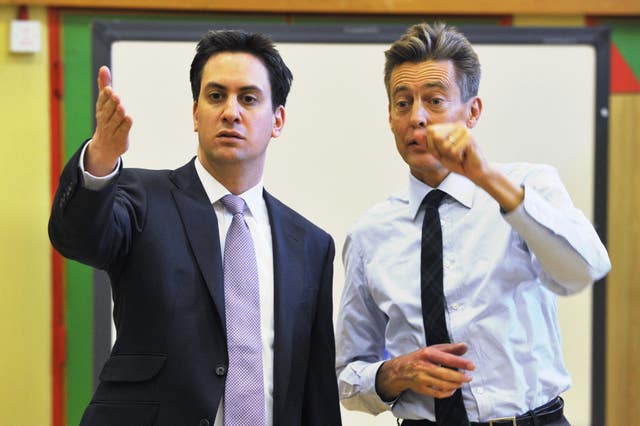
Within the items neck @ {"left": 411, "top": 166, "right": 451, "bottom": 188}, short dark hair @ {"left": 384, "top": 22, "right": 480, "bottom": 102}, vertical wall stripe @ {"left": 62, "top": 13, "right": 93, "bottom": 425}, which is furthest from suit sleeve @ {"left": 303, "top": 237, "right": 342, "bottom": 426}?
vertical wall stripe @ {"left": 62, "top": 13, "right": 93, "bottom": 425}

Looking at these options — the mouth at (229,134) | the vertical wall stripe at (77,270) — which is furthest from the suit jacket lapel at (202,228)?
the vertical wall stripe at (77,270)

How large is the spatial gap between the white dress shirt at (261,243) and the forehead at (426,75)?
1.41 ft

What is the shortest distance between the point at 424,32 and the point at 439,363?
0.80 metres

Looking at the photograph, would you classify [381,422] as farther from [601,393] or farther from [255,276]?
[255,276]

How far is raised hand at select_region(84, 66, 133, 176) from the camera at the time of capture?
1.39 metres

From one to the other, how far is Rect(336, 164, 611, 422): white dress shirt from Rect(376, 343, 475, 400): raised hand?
85mm

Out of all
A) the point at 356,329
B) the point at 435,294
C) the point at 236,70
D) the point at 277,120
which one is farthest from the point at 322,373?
the point at 236,70

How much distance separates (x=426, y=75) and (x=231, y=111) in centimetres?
47

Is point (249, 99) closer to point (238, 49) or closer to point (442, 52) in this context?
point (238, 49)

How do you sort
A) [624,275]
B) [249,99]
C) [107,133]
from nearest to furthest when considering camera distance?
[107,133] → [249,99] → [624,275]

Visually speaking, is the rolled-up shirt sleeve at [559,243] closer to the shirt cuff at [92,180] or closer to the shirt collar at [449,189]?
the shirt collar at [449,189]

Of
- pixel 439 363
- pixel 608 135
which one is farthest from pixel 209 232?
pixel 608 135

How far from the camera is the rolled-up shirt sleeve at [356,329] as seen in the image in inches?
77.2

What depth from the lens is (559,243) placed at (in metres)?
1.59
